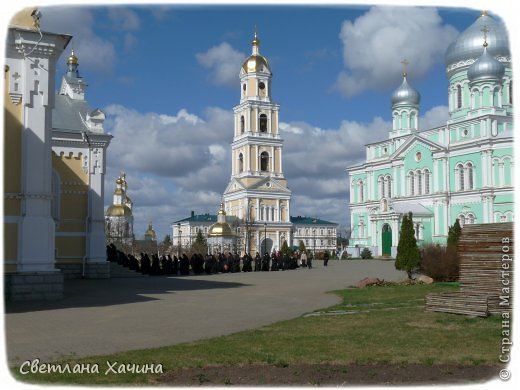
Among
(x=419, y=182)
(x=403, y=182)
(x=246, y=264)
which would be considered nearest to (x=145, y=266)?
(x=246, y=264)

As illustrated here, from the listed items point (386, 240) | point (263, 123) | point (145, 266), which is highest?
point (263, 123)

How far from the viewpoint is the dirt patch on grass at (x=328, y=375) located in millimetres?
6398

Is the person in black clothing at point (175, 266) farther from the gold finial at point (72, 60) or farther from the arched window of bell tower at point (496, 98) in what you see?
the arched window of bell tower at point (496, 98)

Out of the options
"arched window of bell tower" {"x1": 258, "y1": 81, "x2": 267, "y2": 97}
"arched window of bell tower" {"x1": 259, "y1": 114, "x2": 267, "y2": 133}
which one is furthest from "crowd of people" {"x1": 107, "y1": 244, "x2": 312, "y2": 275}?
"arched window of bell tower" {"x1": 258, "y1": 81, "x2": 267, "y2": 97}

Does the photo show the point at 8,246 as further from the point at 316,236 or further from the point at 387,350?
the point at 316,236

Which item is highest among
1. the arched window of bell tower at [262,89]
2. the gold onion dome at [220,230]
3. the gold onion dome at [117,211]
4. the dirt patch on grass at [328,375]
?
the arched window of bell tower at [262,89]

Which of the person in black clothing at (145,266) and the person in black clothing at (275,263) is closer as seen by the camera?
the person in black clothing at (145,266)

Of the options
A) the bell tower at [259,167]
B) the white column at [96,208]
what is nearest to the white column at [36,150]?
the white column at [96,208]

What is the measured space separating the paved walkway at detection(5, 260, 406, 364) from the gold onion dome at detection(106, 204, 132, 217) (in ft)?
106

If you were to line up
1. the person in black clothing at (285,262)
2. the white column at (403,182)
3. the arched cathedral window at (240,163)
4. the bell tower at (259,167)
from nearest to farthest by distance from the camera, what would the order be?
the person in black clothing at (285,262) → the white column at (403,182) → the bell tower at (259,167) → the arched cathedral window at (240,163)

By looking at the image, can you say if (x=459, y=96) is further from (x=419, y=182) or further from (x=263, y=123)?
(x=263, y=123)

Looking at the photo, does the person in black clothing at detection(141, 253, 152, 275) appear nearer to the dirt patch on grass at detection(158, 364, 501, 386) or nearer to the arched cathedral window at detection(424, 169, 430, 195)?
the dirt patch on grass at detection(158, 364, 501, 386)

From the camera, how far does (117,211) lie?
50781mm

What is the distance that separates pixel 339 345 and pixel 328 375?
189 cm
